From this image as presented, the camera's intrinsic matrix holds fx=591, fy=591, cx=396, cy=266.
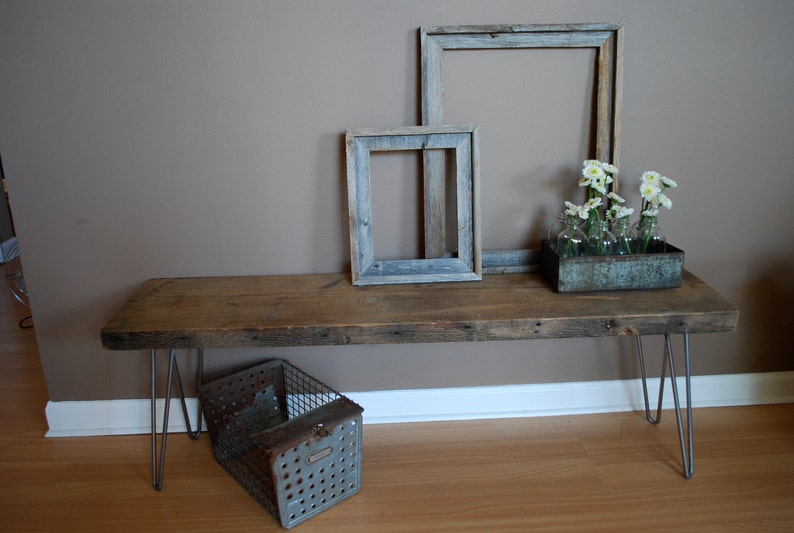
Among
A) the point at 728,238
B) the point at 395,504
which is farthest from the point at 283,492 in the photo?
the point at 728,238

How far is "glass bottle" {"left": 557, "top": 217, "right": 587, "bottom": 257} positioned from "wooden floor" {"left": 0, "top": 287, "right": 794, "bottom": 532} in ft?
2.36

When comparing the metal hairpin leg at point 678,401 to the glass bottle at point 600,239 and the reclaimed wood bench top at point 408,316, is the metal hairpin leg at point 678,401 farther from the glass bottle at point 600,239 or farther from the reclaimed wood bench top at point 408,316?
the glass bottle at point 600,239

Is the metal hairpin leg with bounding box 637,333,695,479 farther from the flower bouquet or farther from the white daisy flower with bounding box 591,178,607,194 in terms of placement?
the white daisy flower with bounding box 591,178,607,194

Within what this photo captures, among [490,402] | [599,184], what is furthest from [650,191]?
[490,402]

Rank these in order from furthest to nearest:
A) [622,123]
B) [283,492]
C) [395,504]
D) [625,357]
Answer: [625,357], [622,123], [395,504], [283,492]

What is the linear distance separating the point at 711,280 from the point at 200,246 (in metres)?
1.87

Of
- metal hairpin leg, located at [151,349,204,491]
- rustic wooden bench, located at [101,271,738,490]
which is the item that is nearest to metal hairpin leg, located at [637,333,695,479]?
rustic wooden bench, located at [101,271,738,490]

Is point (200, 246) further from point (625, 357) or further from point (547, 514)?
point (625, 357)

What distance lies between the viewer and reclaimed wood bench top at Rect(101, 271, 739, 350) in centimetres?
169

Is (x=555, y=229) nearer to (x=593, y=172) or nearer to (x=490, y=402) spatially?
(x=593, y=172)

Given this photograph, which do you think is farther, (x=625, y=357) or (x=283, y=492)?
(x=625, y=357)

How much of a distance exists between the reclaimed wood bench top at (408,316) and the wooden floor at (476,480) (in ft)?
1.84

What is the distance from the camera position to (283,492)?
5.72ft

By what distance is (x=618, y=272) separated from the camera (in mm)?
1854
